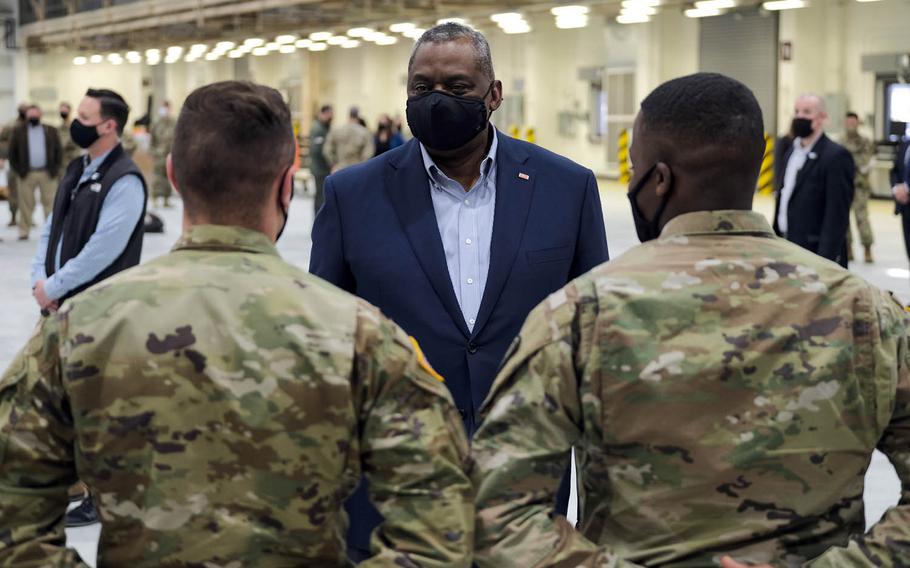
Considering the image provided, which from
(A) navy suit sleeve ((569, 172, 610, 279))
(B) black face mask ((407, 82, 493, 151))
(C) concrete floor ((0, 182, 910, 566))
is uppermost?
(B) black face mask ((407, 82, 493, 151))

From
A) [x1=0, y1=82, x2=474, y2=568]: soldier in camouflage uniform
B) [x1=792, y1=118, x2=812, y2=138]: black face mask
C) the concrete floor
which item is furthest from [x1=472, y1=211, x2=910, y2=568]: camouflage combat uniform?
[x1=792, y1=118, x2=812, y2=138]: black face mask

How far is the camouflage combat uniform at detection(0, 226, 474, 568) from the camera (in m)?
1.91

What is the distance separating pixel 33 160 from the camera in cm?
1719

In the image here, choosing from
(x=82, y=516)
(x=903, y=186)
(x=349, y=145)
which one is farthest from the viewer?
(x=349, y=145)

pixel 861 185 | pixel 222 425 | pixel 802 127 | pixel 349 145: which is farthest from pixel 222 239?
pixel 349 145

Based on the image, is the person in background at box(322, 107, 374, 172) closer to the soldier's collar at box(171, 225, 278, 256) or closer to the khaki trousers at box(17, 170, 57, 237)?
the khaki trousers at box(17, 170, 57, 237)

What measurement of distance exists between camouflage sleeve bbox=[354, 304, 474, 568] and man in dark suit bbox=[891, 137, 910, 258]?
1031cm

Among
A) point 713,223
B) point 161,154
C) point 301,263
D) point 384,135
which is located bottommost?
point 301,263

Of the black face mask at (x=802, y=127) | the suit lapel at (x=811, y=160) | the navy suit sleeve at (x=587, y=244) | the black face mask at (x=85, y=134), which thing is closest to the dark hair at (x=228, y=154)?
the navy suit sleeve at (x=587, y=244)

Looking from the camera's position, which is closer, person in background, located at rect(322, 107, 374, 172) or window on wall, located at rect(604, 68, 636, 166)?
person in background, located at rect(322, 107, 374, 172)

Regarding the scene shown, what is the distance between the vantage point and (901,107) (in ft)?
75.4

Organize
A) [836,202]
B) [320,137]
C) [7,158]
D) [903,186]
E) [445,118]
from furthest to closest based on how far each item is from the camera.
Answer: [320,137] < [7,158] < [903,186] < [836,202] < [445,118]

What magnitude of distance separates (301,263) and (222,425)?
41.5 feet

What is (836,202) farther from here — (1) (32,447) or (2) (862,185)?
(2) (862,185)
